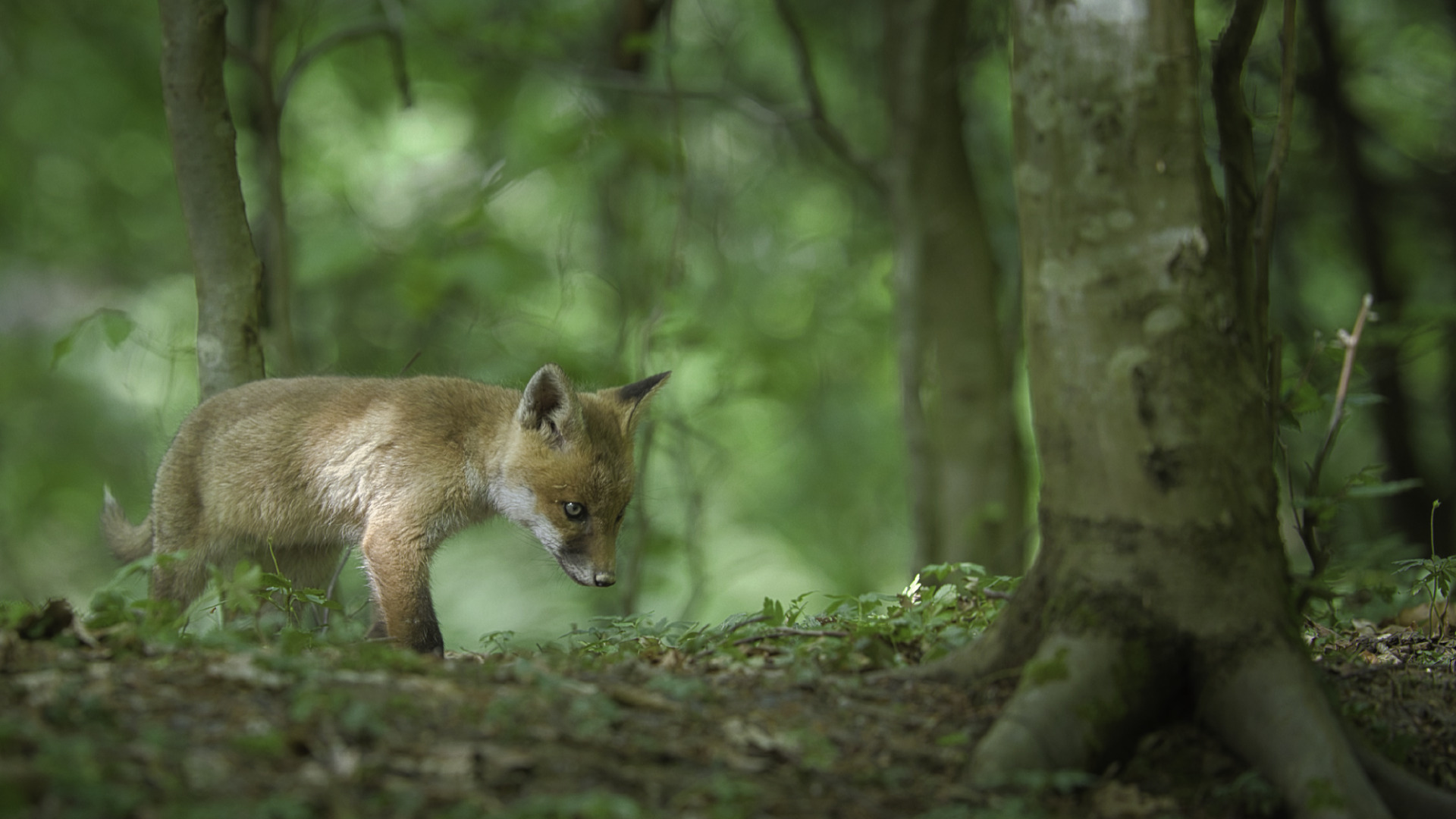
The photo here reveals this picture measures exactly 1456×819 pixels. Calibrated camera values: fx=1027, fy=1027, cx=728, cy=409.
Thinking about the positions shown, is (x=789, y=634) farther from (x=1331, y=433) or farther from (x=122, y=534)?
(x=122, y=534)

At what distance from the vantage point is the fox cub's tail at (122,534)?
247 inches

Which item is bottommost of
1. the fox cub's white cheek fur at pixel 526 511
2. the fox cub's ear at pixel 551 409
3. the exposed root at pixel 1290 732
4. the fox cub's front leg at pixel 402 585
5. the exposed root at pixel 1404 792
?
the exposed root at pixel 1404 792

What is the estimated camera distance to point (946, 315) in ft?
34.8

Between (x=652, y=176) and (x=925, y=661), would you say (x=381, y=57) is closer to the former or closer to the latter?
(x=652, y=176)

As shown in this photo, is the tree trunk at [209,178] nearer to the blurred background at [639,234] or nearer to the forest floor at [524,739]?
the forest floor at [524,739]

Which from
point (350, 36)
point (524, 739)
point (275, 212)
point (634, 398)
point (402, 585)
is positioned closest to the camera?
point (524, 739)

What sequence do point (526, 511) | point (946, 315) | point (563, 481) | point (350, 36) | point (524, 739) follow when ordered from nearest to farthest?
point (524, 739), point (563, 481), point (526, 511), point (350, 36), point (946, 315)

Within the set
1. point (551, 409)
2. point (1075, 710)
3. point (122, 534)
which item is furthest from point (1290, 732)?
point (122, 534)

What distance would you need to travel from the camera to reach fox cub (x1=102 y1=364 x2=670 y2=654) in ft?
18.3

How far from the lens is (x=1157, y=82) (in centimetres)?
339

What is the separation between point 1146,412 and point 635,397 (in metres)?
3.44

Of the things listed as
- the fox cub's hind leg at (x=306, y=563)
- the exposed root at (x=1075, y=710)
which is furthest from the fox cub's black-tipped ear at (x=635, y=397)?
the exposed root at (x=1075, y=710)

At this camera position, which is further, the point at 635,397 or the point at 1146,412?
the point at 635,397

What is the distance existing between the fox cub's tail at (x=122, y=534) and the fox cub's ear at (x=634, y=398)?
294 cm
